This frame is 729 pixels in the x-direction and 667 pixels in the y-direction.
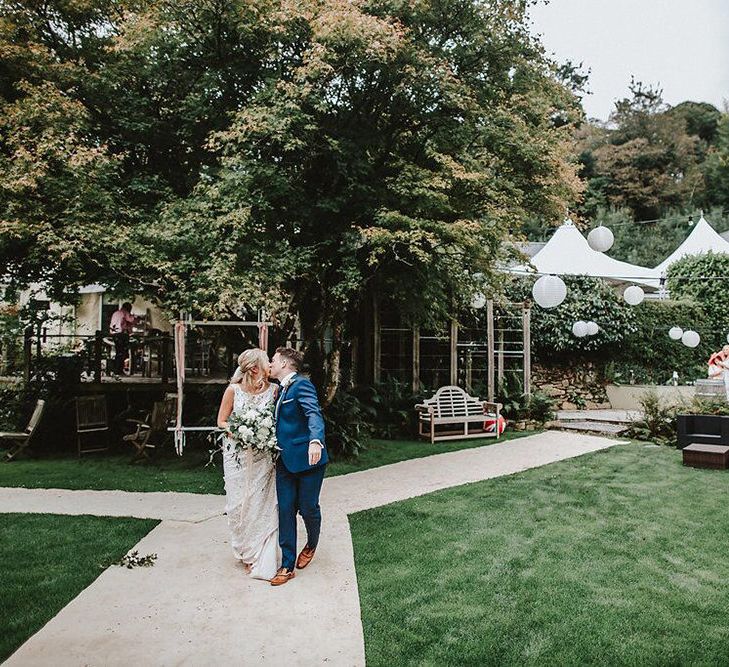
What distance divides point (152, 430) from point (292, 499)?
19.2ft

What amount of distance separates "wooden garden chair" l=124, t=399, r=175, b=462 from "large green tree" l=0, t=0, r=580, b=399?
79.2 inches

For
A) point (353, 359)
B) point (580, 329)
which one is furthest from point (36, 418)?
point (580, 329)

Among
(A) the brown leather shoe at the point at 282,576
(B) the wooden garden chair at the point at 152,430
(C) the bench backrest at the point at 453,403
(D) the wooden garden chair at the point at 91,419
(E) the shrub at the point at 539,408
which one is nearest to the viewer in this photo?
(A) the brown leather shoe at the point at 282,576

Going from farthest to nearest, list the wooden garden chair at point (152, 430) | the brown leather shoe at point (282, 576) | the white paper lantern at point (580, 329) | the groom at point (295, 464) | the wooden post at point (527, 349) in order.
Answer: the white paper lantern at point (580, 329)
the wooden post at point (527, 349)
the wooden garden chair at point (152, 430)
the groom at point (295, 464)
the brown leather shoe at point (282, 576)

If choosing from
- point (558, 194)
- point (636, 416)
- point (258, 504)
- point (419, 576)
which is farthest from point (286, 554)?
point (636, 416)

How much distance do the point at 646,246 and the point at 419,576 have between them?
3023 cm

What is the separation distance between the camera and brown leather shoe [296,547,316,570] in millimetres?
4825

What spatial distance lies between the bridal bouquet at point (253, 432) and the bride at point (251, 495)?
10 cm

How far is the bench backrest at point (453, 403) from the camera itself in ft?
38.1

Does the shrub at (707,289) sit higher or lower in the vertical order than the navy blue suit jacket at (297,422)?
higher

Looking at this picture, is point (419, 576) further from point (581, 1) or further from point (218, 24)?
point (218, 24)

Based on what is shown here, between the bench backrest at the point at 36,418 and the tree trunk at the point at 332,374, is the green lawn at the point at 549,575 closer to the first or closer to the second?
the tree trunk at the point at 332,374

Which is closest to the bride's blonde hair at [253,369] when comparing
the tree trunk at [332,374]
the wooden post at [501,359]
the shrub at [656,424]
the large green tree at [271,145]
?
the large green tree at [271,145]

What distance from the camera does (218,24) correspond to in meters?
8.31
